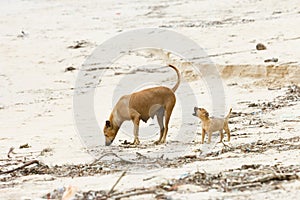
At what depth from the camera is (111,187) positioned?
216 inches

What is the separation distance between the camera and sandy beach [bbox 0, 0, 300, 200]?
5.64m

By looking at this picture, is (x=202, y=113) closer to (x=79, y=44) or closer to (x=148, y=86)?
(x=148, y=86)

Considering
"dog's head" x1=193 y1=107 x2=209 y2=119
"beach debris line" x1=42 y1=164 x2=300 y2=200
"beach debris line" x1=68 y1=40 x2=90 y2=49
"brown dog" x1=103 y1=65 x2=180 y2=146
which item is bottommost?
"beach debris line" x1=42 y1=164 x2=300 y2=200

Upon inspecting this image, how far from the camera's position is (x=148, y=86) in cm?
1430

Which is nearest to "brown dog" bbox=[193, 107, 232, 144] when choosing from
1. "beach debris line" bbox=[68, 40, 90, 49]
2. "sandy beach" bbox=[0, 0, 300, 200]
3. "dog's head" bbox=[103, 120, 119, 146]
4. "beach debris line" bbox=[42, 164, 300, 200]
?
"sandy beach" bbox=[0, 0, 300, 200]

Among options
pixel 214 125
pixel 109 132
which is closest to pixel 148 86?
pixel 109 132

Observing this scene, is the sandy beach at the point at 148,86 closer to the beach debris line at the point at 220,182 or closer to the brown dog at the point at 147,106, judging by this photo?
the beach debris line at the point at 220,182

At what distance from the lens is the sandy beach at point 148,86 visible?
5637 mm

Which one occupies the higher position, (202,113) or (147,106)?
(147,106)

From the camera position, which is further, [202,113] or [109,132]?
[109,132]

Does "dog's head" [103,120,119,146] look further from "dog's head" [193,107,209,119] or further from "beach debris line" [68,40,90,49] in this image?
"beach debris line" [68,40,90,49]

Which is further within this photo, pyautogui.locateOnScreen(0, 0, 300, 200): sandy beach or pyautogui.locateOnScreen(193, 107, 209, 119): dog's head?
pyautogui.locateOnScreen(193, 107, 209, 119): dog's head

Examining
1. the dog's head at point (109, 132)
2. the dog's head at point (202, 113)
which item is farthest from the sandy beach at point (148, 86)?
the dog's head at point (202, 113)

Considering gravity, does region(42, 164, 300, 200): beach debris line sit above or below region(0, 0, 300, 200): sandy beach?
below
